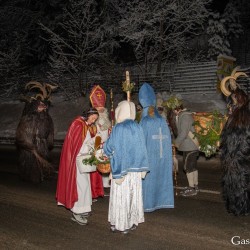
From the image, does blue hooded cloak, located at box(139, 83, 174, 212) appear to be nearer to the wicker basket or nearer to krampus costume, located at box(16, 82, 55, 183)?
the wicker basket

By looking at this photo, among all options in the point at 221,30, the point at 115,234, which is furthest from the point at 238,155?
the point at 221,30

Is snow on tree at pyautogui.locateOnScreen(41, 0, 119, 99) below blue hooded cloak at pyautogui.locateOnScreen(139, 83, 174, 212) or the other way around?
the other way around

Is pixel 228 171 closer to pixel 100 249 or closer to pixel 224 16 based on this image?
pixel 100 249

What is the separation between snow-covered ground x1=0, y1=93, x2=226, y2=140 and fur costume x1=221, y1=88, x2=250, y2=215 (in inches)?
474

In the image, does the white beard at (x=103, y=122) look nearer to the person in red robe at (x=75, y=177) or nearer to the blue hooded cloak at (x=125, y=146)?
the person in red robe at (x=75, y=177)

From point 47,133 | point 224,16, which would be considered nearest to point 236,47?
point 224,16

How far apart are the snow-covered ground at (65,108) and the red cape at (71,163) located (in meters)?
12.9

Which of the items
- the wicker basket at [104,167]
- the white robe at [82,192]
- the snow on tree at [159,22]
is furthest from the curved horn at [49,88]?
→ the snow on tree at [159,22]

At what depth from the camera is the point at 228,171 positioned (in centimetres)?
667

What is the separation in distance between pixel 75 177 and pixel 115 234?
111 centimetres

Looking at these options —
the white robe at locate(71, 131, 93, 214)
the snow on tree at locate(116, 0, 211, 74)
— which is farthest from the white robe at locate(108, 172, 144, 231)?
the snow on tree at locate(116, 0, 211, 74)

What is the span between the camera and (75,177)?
651cm

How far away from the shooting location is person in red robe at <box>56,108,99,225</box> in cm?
649

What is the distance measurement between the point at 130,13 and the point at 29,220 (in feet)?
57.1
